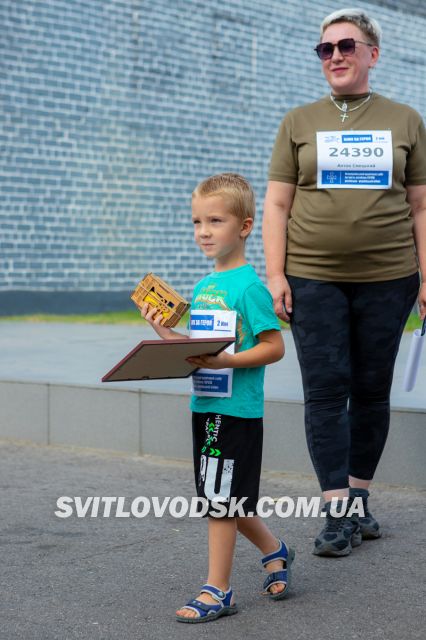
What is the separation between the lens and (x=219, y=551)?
131 inches

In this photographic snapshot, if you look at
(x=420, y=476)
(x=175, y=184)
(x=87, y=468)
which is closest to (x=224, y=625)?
(x=420, y=476)

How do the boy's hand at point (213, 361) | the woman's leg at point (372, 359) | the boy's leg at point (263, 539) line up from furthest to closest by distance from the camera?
the woman's leg at point (372, 359)
the boy's leg at point (263, 539)
the boy's hand at point (213, 361)

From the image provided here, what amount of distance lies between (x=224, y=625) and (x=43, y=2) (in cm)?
1068

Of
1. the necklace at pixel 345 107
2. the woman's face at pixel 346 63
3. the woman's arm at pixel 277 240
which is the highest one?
the woman's face at pixel 346 63

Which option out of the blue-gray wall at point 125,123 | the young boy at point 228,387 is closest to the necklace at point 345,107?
the young boy at point 228,387

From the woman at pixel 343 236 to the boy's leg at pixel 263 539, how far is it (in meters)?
0.51

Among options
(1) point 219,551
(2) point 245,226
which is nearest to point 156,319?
(2) point 245,226

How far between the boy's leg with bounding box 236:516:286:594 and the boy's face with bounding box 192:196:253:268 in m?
0.83

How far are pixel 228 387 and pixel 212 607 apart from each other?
2.11ft

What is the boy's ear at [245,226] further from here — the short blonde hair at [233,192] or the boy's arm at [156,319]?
the boy's arm at [156,319]

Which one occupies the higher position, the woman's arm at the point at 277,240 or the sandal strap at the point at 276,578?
the woman's arm at the point at 277,240

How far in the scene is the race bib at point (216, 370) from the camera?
3322mm

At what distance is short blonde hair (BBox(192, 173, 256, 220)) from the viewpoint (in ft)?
11.0

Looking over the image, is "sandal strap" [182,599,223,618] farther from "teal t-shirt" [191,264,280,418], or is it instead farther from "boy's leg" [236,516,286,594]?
"teal t-shirt" [191,264,280,418]
